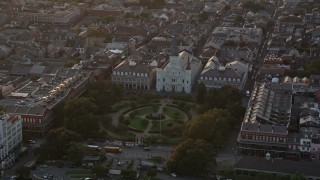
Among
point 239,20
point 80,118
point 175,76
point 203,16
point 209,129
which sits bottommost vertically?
point 209,129

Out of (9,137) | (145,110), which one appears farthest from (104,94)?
(9,137)

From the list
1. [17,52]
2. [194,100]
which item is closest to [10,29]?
[17,52]

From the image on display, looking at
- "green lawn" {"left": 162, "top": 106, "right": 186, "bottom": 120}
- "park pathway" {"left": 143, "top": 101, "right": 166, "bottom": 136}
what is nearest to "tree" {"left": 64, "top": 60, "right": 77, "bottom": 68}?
→ "park pathway" {"left": 143, "top": 101, "right": 166, "bottom": 136}

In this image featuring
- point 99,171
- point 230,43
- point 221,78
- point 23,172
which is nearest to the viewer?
point 23,172

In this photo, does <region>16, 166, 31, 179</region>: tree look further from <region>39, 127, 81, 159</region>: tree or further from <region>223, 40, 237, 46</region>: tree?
<region>223, 40, 237, 46</region>: tree

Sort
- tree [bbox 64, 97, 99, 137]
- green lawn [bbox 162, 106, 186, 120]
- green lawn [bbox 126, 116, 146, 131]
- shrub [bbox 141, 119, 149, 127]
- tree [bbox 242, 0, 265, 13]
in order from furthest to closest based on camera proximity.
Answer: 1. tree [bbox 242, 0, 265, 13]
2. green lawn [bbox 162, 106, 186, 120]
3. shrub [bbox 141, 119, 149, 127]
4. green lawn [bbox 126, 116, 146, 131]
5. tree [bbox 64, 97, 99, 137]

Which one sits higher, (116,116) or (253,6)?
(253,6)

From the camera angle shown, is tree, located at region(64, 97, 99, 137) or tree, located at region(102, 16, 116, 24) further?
tree, located at region(102, 16, 116, 24)

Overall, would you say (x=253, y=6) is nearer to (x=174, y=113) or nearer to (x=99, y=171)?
(x=174, y=113)
